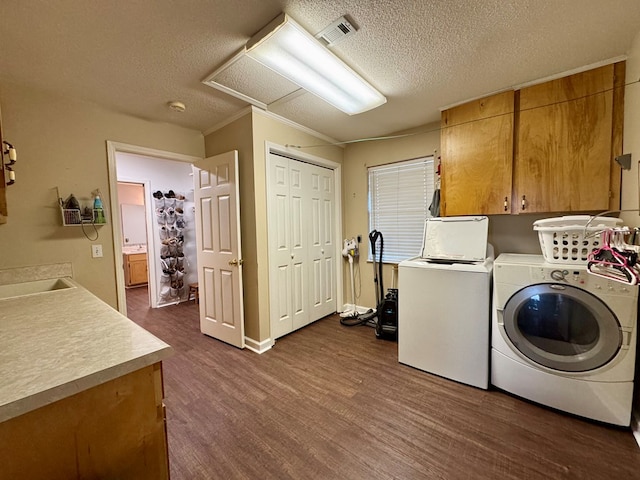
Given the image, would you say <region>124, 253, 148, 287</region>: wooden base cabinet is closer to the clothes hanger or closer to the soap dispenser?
the soap dispenser

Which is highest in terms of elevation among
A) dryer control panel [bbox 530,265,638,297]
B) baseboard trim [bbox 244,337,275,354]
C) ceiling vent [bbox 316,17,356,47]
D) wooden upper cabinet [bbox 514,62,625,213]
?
ceiling vent [bbox 316,17,356,47]

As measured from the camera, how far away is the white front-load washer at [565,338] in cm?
151

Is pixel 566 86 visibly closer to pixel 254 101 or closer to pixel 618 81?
pixel 618 81

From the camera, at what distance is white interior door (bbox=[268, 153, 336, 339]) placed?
280cm

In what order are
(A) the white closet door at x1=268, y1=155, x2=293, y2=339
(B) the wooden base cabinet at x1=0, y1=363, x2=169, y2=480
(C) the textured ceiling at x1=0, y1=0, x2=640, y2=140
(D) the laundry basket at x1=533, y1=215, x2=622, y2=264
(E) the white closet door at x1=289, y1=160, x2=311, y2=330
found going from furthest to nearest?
(E) the white closet door at x1=289, y1=160, x2=311, y2=330 < (A) the white closet door at x1=268, y1=155, x2=293, y2=339 < (D) the laundry basket at x1=533, y1=215, x2=622, y2=264 < (C) the textured ceiling at x1=0, y1=0, x2=640, y2=140 < (B) the wooden base cabinet at x1=0, y1=363, x2=169, y2=480

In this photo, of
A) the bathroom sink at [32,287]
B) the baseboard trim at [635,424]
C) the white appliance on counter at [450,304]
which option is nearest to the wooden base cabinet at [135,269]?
the bathroom sink at [32,287]

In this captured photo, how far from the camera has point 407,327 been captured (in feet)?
7.49

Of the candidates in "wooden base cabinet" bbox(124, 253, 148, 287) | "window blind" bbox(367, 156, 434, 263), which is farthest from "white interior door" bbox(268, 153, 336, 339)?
"wooden base cabinet" bbox(124, 253, 148, 287)

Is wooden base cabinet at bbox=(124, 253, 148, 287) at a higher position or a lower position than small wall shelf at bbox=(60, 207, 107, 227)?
lower

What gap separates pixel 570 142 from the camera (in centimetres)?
192

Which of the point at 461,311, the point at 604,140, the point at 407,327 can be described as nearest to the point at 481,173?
the point at 604,140

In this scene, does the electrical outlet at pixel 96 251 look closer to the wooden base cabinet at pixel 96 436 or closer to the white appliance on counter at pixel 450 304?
the wooden base cabinet at pixel 96 436

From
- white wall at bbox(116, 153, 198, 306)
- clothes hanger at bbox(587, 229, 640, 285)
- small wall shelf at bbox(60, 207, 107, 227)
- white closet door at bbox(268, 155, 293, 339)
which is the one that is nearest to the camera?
clothes hanger at bbox(587, 229, 640, 285)

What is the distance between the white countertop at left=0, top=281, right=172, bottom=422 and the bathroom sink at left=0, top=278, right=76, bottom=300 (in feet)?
2.43
